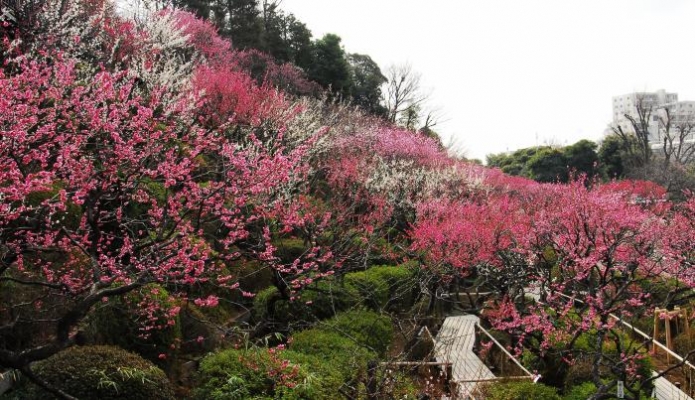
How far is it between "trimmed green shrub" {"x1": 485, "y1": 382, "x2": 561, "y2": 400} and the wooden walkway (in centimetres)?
40

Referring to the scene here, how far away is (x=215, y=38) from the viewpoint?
24609 mm

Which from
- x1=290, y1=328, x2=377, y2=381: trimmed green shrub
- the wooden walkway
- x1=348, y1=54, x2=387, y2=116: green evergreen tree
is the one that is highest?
x1=348, y1=54, x2=387, y2=116: green evergreen tree

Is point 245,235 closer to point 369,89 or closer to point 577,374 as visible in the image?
point 577,374

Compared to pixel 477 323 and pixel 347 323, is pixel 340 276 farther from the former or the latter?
pixel 477 323

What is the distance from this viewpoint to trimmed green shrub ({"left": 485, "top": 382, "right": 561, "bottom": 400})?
873 centimetres

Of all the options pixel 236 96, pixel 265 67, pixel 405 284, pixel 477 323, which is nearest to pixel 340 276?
pixel 405 284

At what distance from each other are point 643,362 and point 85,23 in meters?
16.6

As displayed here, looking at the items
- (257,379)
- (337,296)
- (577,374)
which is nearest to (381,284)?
(337,296)

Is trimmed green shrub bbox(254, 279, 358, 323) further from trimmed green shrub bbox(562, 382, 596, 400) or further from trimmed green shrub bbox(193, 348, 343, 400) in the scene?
trimmed green shrub bbox(562, 382, 596, 400)

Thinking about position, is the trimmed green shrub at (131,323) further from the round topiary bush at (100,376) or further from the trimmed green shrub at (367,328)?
the trimmed green shrub at (367,328)

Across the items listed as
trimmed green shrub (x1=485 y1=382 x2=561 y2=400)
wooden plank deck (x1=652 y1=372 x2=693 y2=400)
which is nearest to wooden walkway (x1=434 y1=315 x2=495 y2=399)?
trimmed green shrub (x1=485 y1=382 x2=561 y2=400)

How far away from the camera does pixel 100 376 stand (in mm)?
6012

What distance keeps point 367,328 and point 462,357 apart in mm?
4148

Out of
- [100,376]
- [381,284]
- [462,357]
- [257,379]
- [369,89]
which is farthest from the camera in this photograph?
[369,89]
